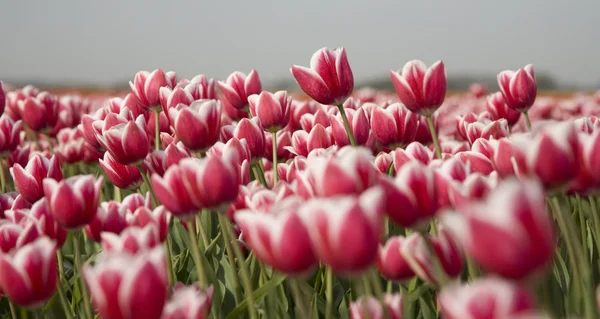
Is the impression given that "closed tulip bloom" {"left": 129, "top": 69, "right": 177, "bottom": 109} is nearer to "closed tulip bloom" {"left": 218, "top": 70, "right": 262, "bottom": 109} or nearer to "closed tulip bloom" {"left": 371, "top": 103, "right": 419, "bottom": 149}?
"closed tulip bloom" {"left": 218, "top": 70, "right": 262, "bottom": 109}

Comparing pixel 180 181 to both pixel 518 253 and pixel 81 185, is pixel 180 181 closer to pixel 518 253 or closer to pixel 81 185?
pixel 81 185

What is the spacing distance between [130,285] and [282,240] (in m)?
0.24

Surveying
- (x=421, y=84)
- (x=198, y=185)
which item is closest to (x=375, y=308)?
(x=198, y=185)

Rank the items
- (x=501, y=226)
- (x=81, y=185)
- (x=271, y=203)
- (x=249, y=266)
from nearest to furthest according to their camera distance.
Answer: (x=501, y=226)
(x=271, y=203)
(x=81, y=185)
(x=249, y=266)

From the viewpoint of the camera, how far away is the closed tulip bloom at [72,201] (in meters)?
1.29

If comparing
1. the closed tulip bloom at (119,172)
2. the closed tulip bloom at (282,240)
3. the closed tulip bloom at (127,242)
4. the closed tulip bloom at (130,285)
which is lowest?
the closed tulip bloom at (119,172)

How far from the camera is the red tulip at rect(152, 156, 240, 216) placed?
Answer: 117 centimetres

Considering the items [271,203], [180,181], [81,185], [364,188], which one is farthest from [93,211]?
[364,188]

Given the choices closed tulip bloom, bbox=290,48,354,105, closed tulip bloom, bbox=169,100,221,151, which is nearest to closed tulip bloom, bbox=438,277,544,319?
closed tulip bloom, bbox=169,100,221,151

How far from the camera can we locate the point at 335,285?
1.70m

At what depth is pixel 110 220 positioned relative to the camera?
4.53ft

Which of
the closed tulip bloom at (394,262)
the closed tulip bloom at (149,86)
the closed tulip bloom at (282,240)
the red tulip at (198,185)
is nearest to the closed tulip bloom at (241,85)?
the closed tulip bloom at (149,86)

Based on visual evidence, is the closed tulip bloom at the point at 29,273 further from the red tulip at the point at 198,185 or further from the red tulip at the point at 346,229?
the red tulip at the point at 346,229

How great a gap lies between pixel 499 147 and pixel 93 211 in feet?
3.03
